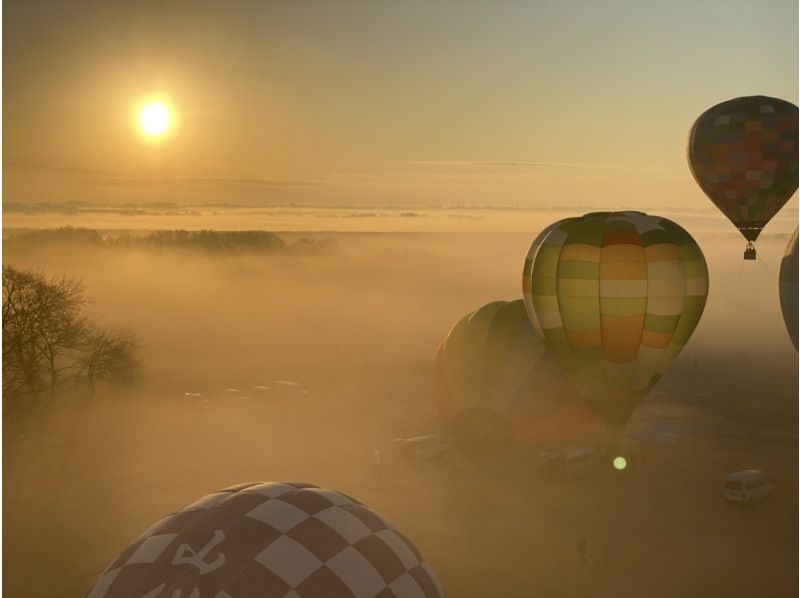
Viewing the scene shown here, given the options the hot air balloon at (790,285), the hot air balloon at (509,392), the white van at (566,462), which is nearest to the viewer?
the hot air balloon at (790,285)

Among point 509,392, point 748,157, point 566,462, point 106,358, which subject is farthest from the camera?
point 106,358

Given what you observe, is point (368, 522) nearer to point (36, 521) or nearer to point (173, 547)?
point (173, 547)

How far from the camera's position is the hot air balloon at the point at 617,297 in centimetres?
2138

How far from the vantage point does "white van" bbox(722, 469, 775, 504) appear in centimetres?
2411

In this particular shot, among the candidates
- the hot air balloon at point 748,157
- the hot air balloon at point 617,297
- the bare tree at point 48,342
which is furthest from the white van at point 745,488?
the bare tree at point 48,342

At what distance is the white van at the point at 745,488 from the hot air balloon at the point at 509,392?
312 cm

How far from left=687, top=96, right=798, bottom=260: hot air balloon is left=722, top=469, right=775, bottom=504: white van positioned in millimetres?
5559

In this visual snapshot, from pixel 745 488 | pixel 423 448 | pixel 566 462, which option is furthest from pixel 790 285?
pixel 423 448

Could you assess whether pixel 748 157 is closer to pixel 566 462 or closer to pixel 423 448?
pixel 566 462

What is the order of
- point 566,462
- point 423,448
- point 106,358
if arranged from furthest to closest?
point 106,358 < point 423,448 < point 566,462

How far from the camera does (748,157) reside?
2562 centimetres

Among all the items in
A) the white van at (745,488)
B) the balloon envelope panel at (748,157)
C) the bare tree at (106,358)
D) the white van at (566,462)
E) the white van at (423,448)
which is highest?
the balloon envelope panel at (748,157)

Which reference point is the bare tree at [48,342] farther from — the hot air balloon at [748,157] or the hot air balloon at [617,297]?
the hot air balloon at [748,157]

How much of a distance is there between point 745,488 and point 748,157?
7.81 meters
